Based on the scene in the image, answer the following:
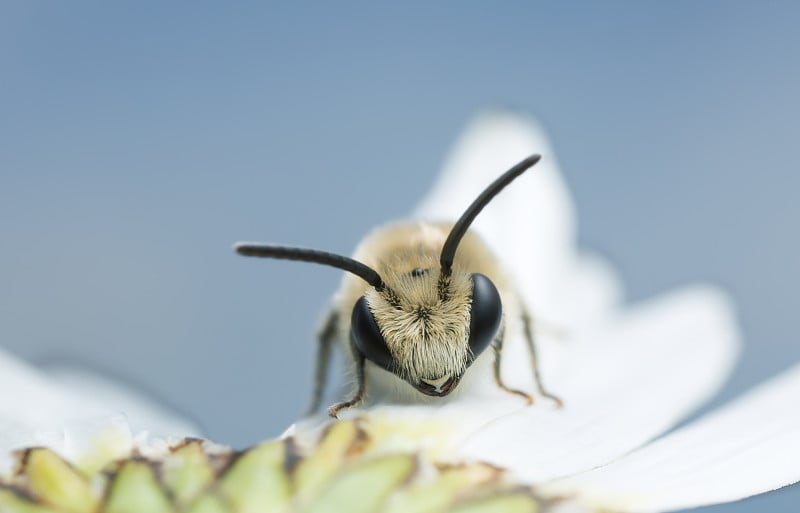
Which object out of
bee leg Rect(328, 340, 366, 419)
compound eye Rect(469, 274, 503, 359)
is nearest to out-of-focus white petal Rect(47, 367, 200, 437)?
bee leg Rect(328, 340, 366, 419)

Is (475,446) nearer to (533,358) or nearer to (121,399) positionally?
(533,358)

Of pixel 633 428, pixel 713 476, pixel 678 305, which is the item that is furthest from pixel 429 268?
pixel 678 305

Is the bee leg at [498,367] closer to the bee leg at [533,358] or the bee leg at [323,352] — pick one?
the bee leg at [533,358]

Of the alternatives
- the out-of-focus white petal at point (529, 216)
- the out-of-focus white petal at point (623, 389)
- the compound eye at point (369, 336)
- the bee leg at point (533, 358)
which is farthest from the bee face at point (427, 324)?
the out-of-focus white petal at point (529, 216)

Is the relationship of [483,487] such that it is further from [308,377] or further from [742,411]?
[308,377]

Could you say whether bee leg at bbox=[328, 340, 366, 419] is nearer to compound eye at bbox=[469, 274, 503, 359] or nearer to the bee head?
the bee head
